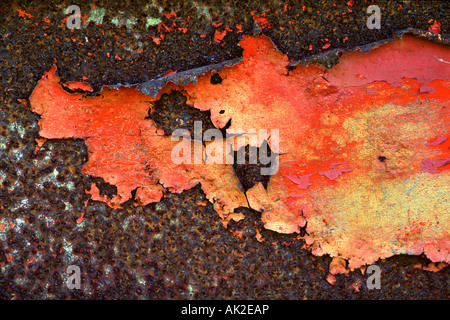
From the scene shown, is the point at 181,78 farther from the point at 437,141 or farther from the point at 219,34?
the point at 437,141

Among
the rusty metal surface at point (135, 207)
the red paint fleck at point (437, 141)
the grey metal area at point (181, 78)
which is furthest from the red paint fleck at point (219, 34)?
the red paint fleck at point (437, 141)

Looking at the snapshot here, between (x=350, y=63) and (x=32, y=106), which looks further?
(x=32, y=106)

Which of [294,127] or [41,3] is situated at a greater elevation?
[41,3]

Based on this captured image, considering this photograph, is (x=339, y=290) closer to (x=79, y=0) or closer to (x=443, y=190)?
(x=443, y=190)

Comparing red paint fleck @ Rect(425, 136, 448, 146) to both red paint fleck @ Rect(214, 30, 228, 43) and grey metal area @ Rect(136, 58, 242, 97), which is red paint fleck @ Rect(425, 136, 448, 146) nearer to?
grey metal area @ Rect(136, 58, 242, 97)

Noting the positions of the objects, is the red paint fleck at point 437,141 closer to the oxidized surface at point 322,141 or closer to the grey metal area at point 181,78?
the oxidized surface at point 322,141

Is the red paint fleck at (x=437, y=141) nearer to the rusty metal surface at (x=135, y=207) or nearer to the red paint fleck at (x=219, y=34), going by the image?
the rusty metal surface at (x=135, y=207)

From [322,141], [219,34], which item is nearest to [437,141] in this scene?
[322,141]

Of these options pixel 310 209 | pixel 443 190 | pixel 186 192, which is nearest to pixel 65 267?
pixel 186 192

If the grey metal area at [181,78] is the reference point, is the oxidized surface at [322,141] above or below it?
below
